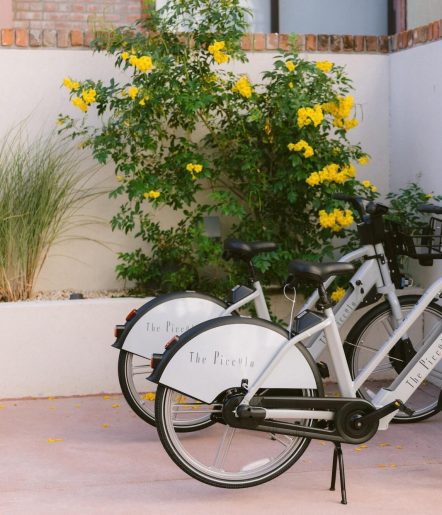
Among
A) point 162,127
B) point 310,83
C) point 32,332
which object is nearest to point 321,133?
point 310,83

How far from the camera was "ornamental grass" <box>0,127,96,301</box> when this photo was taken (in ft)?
19.5

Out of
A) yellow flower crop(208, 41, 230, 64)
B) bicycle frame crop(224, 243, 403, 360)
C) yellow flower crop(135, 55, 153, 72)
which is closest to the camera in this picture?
bicycle frame crop(224, 243, 403, 360)

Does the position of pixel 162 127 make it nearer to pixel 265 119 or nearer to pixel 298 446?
pixel 265 119

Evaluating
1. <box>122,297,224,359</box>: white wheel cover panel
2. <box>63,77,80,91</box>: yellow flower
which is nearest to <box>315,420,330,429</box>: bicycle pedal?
<box>122,297,224,359</box>: white wheel cover panel

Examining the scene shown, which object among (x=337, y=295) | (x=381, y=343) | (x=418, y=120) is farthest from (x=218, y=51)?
(x=381, y=343)

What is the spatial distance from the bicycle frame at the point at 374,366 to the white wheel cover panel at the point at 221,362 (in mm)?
40

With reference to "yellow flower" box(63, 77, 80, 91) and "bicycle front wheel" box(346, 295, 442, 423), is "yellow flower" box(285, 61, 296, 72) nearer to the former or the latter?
"yellow flower" box(63, 77, 80, 91)

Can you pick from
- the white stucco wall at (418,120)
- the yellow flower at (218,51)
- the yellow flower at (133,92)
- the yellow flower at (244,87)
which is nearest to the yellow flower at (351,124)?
the white stucco wall at (418,120)

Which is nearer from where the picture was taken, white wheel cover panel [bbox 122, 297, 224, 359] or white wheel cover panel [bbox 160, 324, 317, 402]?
white wheel cover panel [bbox 160, 324, 317, 402]

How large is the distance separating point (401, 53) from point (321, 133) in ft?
2.21

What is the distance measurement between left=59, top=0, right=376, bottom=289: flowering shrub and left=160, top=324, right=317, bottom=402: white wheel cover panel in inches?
67.6

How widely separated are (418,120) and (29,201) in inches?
87.9

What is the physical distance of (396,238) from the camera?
16.9 ft

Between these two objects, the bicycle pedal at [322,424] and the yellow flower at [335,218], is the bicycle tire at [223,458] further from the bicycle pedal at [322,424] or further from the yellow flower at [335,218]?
the yellow flower at [335,218]
